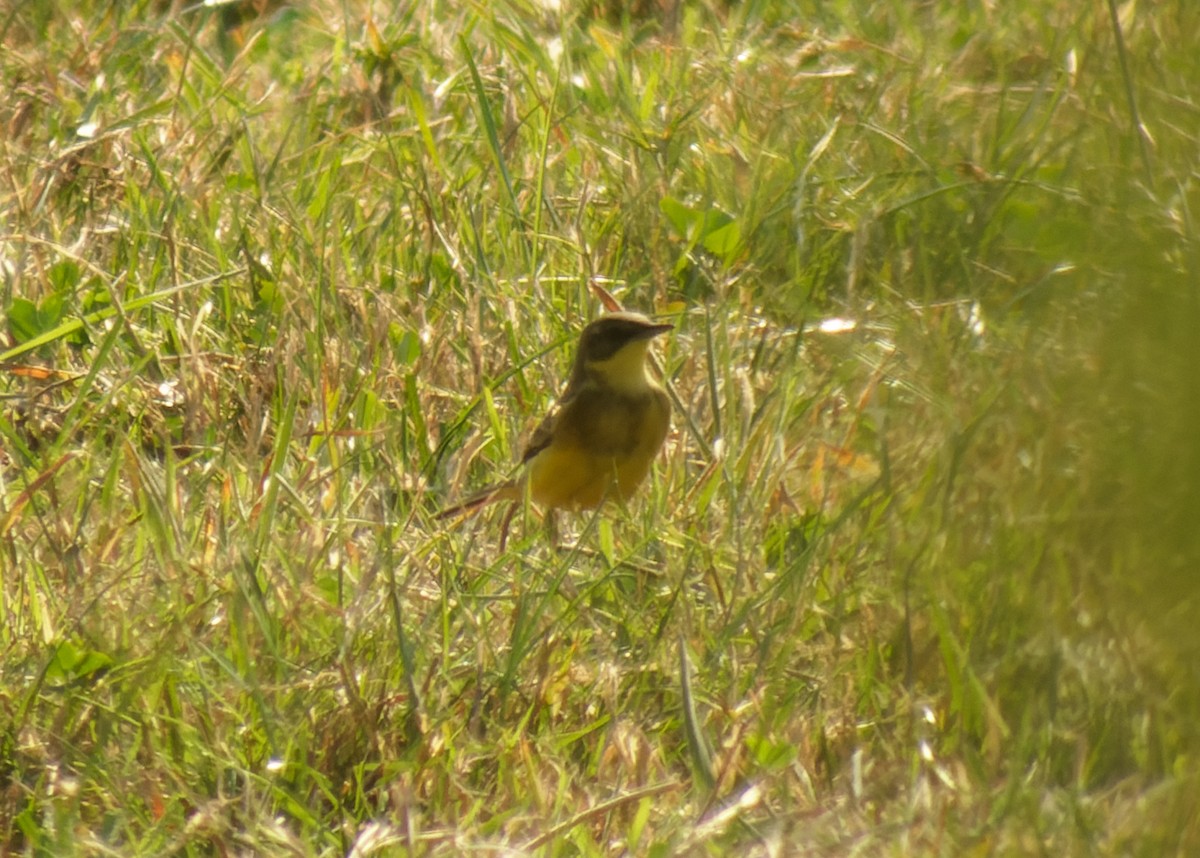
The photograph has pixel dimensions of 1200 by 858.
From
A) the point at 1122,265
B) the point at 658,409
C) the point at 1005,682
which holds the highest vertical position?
the point at 1122,265

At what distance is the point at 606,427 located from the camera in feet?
16.7

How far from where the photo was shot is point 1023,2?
6.33 metres

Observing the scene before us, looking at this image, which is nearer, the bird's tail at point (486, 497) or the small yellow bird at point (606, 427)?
the bird's tail at point (486, 497)

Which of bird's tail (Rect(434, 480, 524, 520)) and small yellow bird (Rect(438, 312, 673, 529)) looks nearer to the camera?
bird's tail (Rect(434, 480, 524, 520))

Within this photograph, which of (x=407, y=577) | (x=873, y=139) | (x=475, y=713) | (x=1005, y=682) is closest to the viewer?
(x=1005, y=682)

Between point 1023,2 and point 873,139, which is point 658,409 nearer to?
point 873,139

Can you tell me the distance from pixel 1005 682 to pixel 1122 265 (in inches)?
42.5

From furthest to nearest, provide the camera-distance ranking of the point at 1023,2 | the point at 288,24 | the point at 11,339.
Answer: the point at 288,24 < the point at 1023,2 < the point at 11,339

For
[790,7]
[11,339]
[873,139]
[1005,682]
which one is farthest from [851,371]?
[790,7]

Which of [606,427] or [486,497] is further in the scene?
[606,427]

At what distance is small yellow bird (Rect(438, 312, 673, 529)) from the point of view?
509cm

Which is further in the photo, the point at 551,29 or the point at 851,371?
the point at 551,29

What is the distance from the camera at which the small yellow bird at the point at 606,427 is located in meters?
5.09

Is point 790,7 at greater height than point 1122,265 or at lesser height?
lesser
